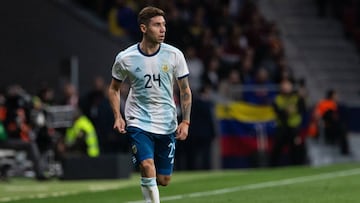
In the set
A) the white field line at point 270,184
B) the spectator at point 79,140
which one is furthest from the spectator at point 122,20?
the white field line at point 270,184

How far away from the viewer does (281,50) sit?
34094 mm

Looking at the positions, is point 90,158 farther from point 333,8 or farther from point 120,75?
point 333,8

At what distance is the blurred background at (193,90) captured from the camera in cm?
2686

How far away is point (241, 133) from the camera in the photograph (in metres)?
30.3

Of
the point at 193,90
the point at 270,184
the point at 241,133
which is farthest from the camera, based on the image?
the point at 193,90

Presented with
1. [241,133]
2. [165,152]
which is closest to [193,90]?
[241,133]

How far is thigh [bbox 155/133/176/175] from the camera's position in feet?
44.0

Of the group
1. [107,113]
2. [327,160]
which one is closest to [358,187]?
[107,113]

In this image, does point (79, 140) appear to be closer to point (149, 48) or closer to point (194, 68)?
point (194, 68)

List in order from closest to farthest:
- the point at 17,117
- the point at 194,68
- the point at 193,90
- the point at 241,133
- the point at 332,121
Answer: the point at 17,117, the point at 241,133, the point at 193,90, the point at 332,121, the point at 194,68

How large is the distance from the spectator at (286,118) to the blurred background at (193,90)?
1.0 inches

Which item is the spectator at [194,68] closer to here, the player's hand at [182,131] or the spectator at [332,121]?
the spectator at [332,121]

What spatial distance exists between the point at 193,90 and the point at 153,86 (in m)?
17.3

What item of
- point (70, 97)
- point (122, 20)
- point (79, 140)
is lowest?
point (79, 140)
